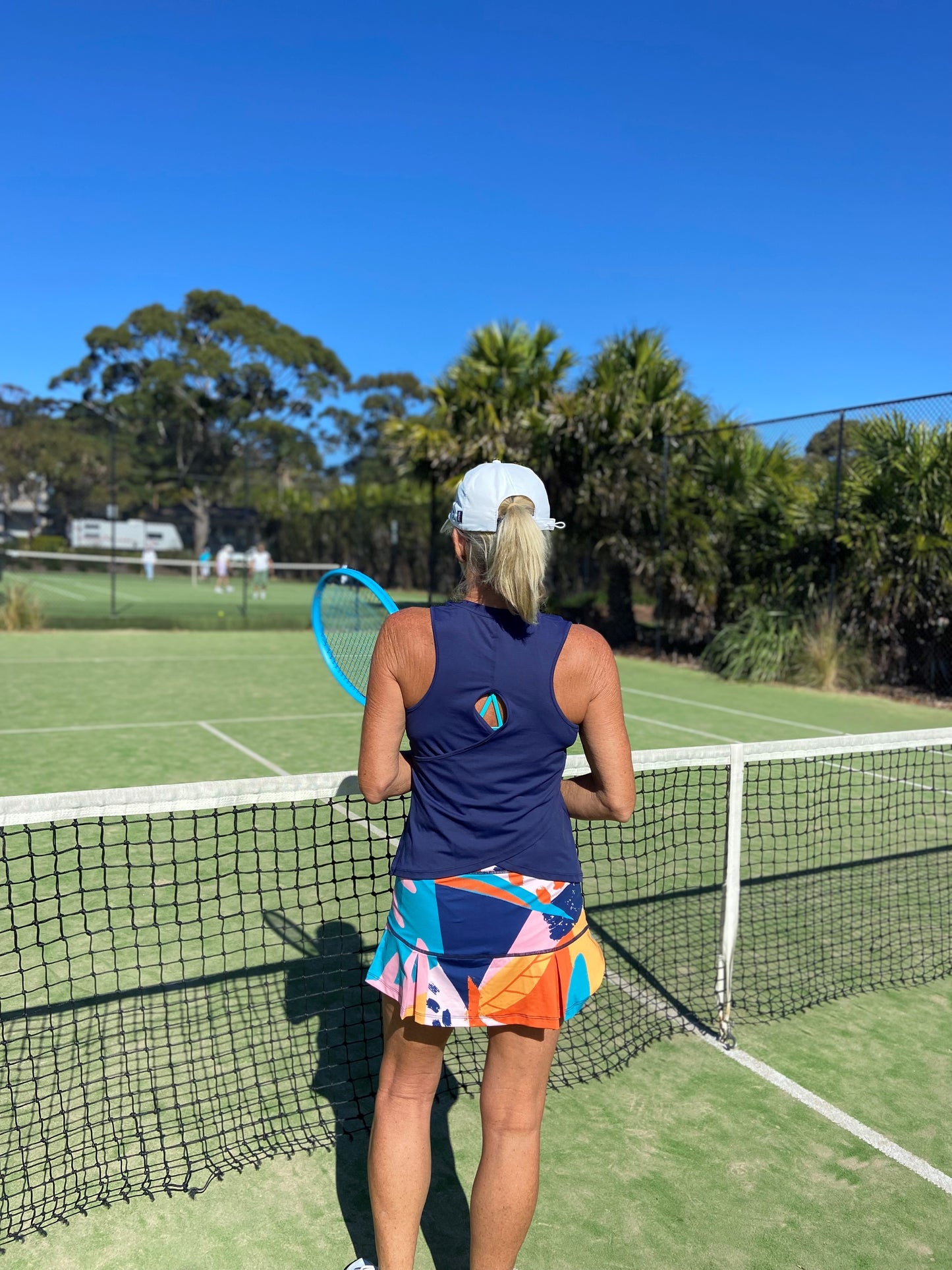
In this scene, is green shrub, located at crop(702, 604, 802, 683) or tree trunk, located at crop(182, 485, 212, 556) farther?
tree trunk, located at crop(182, 485, 212, 556)

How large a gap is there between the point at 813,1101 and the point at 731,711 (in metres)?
8.66

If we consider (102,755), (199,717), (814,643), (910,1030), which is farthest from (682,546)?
(910,1030)

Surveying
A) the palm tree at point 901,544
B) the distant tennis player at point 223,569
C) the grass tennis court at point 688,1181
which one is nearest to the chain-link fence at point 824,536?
the palm tree at point 901,544

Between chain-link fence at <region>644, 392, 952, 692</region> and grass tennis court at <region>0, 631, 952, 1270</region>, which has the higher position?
chain-link fence at <region>644, 392, 952, 692</region>

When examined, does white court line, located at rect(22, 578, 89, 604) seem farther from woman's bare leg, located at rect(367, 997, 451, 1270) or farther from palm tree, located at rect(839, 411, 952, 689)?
woman's bare leg, located at rect(367, 997, 451, 1270)

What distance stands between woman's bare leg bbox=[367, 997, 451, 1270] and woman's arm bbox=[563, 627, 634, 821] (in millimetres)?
604

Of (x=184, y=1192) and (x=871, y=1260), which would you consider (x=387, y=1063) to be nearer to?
(x=184, y=1192)

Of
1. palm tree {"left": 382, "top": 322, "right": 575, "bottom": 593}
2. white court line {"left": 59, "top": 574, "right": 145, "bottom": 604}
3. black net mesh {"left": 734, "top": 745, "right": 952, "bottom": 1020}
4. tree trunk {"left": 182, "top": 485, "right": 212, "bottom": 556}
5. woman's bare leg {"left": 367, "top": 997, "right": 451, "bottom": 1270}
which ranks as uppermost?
palm tree {"left": 382, "top": 322, "right": 575, "bottom": 593}

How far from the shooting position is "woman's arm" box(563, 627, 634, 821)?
2.13 metres

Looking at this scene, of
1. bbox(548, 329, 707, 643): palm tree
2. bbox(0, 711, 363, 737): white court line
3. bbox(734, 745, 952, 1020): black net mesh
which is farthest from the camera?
bbox(548, 329, 707, 643): palm tree

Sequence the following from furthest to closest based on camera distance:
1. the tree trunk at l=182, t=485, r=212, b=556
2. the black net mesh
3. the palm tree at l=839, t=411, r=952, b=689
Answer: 1. the tree trunk at l=182, t=485, r=212, b=556
2. the palm tree at l=839, t=411, r=952, b=689
3. the black net mesh

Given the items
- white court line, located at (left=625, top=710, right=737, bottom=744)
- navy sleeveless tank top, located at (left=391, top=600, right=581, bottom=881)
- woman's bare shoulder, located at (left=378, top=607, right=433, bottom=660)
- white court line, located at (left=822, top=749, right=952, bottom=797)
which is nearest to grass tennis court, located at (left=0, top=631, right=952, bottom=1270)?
navy sleeveless tank top, located at (left=391, top=600, right=581, bottom=881)

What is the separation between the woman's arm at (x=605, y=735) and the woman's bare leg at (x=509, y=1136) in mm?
509

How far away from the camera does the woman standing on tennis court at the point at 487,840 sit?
206 cm
